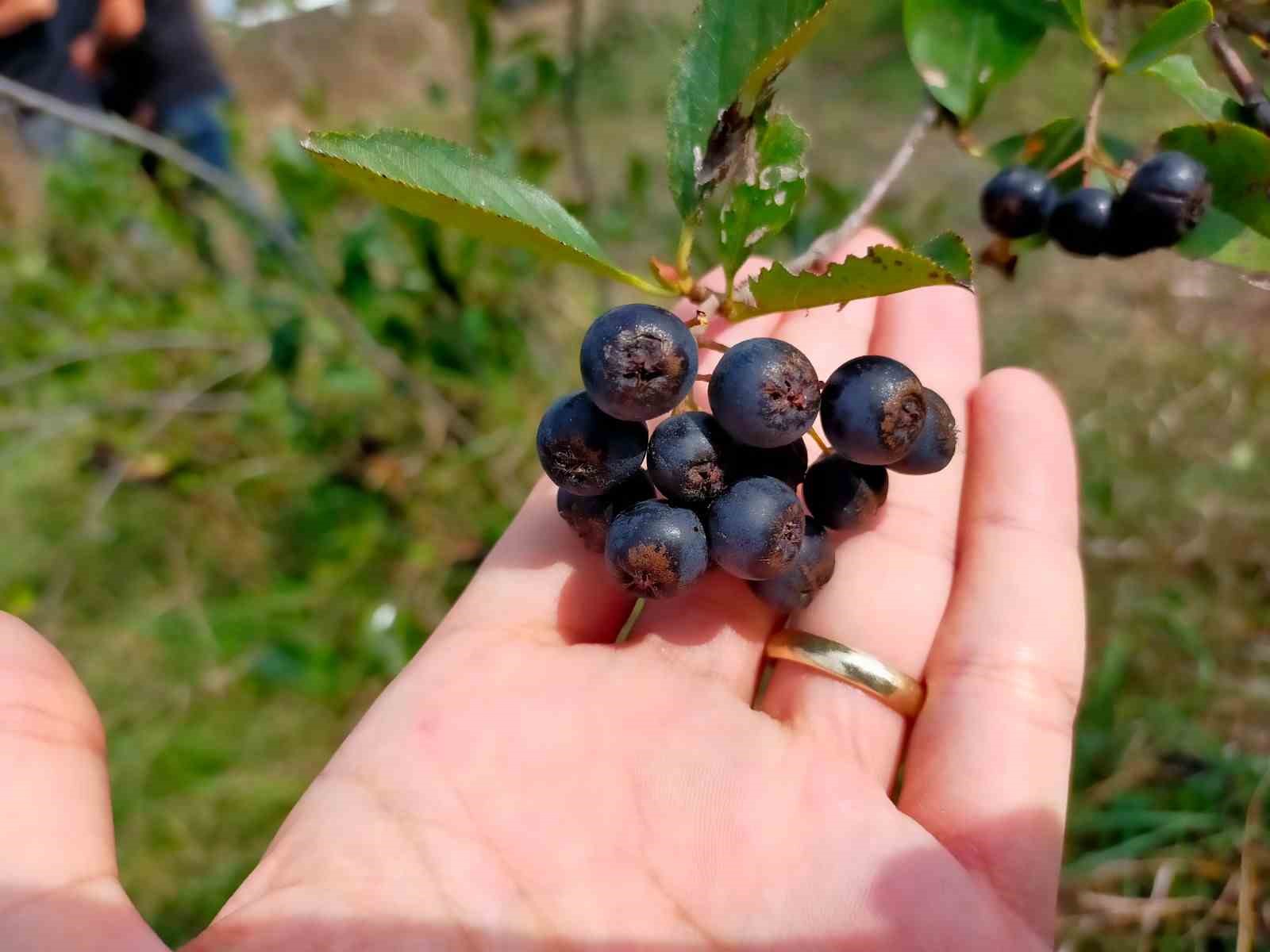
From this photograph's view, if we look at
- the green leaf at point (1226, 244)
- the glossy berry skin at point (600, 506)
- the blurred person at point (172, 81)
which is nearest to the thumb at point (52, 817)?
the glossy berry skin at point (600, 506)

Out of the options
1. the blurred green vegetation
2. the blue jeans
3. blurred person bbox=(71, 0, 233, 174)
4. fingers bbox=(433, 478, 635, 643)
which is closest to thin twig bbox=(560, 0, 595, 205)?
the blurred green vegetation

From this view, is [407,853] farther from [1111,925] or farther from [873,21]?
[873,21]

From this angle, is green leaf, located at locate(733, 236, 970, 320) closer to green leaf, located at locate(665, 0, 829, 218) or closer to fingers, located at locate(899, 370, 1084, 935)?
green leaf, located at locate(665, 0, 829, 218)

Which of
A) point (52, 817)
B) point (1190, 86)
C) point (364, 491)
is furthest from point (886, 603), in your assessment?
point (364, 491)

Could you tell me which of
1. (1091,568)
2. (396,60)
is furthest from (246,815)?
(396,60)

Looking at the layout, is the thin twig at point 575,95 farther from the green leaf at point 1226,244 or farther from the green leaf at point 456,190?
the green leaf at point 1226,244

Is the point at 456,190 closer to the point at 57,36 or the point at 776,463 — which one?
the point at 776,463
